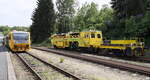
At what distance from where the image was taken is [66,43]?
111 feet

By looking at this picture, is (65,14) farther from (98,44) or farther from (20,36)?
(98,44)

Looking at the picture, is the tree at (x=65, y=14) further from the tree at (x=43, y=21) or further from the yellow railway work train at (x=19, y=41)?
the yellow railway work train at (x=19, y=41)

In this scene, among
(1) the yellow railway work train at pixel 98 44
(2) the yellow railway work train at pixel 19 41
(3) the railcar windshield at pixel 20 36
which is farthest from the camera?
(3) the railcar windshield at pixel 20 36

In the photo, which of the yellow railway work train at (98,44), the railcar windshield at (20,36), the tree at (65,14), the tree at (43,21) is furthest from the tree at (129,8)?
the tree at (65,14)

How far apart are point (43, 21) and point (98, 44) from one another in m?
39.7

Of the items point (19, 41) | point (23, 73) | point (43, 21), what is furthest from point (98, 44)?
point (43, 21)

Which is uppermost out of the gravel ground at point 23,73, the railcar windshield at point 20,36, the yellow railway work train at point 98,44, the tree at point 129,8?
the tree at point 129,8

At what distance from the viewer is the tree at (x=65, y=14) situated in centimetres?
7106

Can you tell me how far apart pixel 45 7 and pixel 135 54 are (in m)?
47.5

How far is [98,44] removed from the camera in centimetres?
2588

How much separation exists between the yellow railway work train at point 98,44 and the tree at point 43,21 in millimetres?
24472

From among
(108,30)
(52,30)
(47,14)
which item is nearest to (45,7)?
(47,14)

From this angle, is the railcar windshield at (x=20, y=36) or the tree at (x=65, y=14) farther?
the tree at (x=65, y=14)

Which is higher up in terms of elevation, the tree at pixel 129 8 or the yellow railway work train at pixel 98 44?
the tree at pixel 129 8
